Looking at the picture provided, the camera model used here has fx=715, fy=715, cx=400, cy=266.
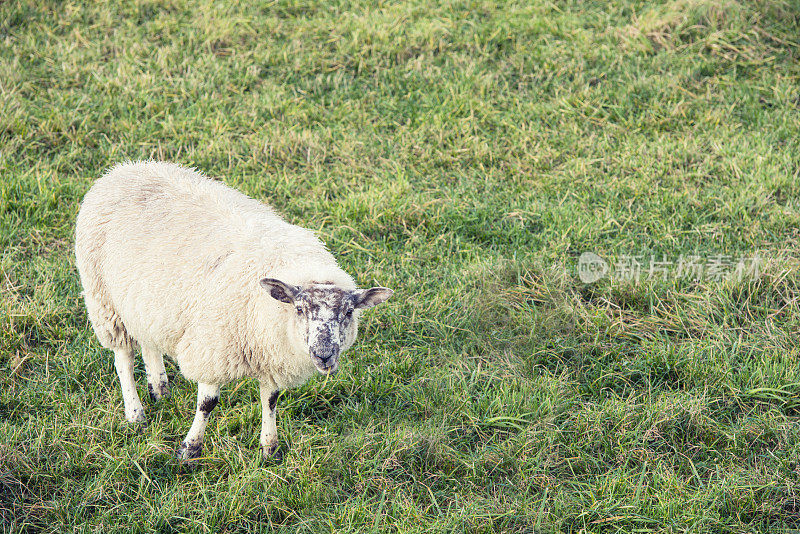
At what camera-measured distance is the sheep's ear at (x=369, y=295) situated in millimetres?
3373

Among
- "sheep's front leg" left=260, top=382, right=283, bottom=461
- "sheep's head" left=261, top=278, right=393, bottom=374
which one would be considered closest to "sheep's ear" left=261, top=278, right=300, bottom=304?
"sheep's head" left=261, top=278, right=393, bottom=374

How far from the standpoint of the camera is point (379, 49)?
7.23 meters

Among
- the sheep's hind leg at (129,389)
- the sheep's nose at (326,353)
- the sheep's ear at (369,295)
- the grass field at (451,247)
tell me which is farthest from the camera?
the sheep's hind leg at (129,389)

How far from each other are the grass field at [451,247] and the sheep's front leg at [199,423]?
9cm

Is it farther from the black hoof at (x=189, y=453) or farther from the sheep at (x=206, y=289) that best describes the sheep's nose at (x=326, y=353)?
the black hoof at (x=189, y=453)

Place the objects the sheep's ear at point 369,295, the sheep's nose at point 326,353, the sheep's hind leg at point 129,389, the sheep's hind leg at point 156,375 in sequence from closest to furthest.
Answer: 1. the sheep's nose at point 326,353
2. the sheep's ear at point 369,295
3. the sheep's hind leg at point 129,389
4. the sheep's hind leg at point 156,375

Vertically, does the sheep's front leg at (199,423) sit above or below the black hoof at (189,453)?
above

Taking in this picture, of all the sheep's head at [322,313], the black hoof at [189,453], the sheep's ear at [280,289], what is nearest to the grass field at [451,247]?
the black hoof at [189,453]

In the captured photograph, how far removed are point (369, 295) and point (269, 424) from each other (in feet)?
3.38

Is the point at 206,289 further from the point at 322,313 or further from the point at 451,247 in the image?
the point at 451,247

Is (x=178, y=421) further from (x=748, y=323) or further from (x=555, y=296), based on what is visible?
(x=748, y=323)

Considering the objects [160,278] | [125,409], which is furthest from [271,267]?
[125,409]

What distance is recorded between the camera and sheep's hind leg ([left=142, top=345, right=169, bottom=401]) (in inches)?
166

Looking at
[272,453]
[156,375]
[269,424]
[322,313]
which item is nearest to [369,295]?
[322,313]
